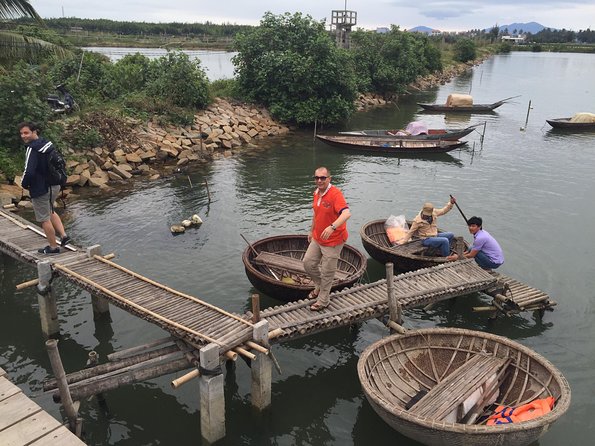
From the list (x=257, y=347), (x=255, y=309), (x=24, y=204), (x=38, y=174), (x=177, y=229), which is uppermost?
(x=38, y=174)

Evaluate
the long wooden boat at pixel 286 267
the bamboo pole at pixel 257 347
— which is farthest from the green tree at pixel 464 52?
the bamboo pole at pixel 257 347

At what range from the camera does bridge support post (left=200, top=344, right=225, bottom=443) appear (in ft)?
22.4

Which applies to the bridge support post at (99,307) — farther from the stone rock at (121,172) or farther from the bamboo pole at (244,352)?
the stone rock at (121,172)

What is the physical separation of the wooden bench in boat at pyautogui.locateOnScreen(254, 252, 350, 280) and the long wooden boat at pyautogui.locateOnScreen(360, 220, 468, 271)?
1539mm

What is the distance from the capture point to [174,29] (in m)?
94.4

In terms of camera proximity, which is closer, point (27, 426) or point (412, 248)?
point (27, 426)

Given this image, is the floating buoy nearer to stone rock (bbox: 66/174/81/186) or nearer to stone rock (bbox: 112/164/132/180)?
stone rock (bbox: 66/174/81/186)

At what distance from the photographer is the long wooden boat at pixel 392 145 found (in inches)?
1063

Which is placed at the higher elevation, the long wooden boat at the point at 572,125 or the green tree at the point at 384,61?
the green tree at the point at 384,61

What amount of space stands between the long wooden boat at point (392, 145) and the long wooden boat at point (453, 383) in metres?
19.5

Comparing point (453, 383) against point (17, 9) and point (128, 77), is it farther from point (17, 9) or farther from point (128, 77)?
point (128, 77)

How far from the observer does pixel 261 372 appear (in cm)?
770

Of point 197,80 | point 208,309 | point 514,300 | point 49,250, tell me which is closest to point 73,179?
point 49,250

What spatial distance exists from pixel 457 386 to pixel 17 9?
66.7 ft
